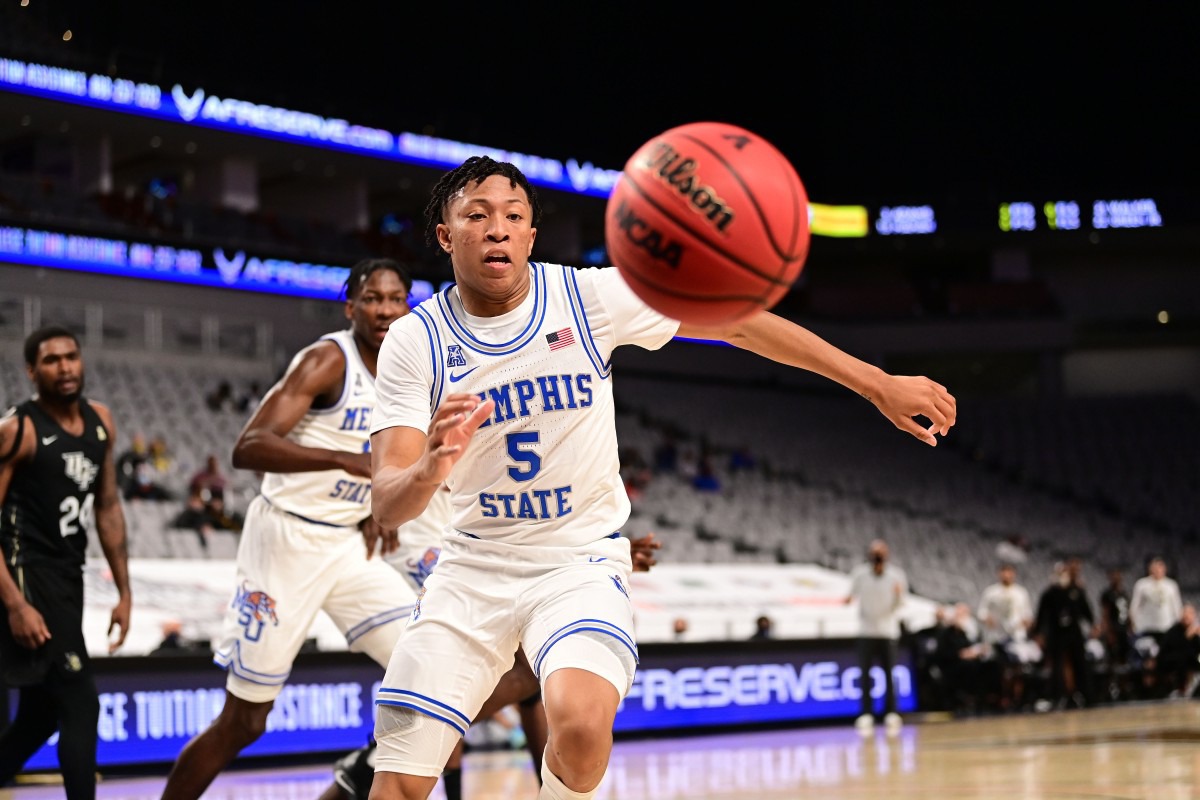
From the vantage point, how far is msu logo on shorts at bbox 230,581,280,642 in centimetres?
557

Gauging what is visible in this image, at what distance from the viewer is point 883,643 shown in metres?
13.6

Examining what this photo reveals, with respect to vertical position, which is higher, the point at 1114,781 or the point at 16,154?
the point at 16,154

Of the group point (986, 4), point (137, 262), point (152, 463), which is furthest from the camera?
point (986, 4)

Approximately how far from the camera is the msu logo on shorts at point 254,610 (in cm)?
557

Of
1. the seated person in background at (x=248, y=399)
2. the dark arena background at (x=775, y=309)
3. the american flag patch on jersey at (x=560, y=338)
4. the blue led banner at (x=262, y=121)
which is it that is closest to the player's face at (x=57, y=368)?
the american flag patch on jersey at (x=560, y=338)

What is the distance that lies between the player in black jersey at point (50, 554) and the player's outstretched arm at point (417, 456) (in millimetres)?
2478

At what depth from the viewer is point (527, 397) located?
153 inches

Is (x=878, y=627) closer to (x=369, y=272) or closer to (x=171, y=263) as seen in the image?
(x=369, y=272)

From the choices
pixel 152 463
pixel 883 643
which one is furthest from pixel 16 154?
pixel 883 643

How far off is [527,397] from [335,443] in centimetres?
213

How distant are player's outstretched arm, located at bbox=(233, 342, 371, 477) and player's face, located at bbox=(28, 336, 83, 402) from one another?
2.66 ft

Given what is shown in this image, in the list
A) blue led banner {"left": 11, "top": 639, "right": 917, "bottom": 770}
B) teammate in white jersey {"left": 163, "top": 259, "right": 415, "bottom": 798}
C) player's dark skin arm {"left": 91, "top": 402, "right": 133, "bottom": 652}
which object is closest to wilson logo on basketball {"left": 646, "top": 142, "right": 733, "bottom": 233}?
teammate in white jersey {"left": 163, "top": 259, "right": 415, "bottom": 798}

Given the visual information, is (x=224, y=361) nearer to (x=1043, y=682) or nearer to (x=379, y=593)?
(x=1043, y=682)

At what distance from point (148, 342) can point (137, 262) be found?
4.32 ft
